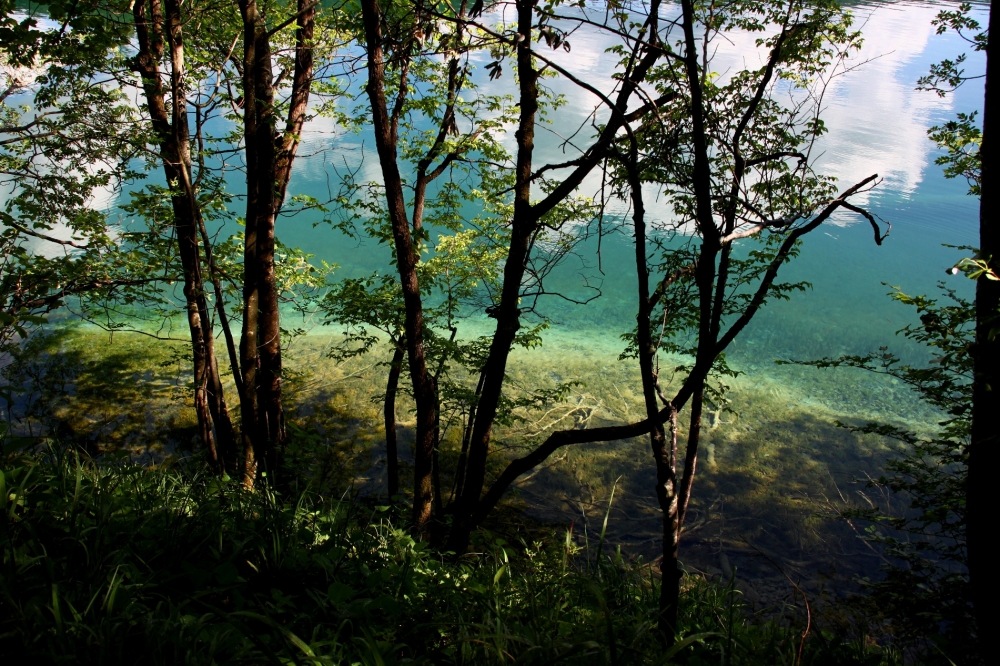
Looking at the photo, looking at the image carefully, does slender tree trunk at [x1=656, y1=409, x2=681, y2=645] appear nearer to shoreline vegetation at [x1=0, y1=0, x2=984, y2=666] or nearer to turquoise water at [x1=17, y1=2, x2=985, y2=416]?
shoreline vegetation at [x1=0, y1=0, x2=984, y2=666]

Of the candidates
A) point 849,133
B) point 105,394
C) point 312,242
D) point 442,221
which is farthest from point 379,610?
point 849,133

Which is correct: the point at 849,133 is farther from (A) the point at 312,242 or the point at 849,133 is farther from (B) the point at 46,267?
(B) the point at 46,267

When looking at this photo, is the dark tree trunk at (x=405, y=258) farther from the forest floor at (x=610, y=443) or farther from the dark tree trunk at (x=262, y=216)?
the forest floor at (x=610, y=443)

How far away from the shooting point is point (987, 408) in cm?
217

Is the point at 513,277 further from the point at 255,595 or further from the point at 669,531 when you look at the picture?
the point at 255,595

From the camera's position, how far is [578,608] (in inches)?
95.4

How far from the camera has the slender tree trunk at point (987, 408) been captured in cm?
212

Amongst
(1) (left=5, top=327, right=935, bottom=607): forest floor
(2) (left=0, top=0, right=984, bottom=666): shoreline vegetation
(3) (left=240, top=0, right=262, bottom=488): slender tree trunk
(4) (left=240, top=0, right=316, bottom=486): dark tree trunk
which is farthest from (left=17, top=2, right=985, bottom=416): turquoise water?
(3) (left=240, top=0, right=262, bottom=488): slender tree trunk

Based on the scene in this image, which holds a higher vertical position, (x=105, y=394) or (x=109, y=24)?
(x=109, y=24)

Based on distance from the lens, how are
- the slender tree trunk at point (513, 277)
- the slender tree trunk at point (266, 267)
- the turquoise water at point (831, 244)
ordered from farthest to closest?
the turquoise water at point (831, 244) < the slender tree trunk at point (266, 267) < the slender tree trunk at point (513, 277)

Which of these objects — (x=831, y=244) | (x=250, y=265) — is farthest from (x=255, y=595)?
(x=831, y=244)

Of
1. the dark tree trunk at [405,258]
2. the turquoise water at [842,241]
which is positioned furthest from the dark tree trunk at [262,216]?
the turquoise water at [842,241]

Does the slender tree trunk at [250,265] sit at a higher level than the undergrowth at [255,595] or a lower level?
higher

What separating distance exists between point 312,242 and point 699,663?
13.7 meters
